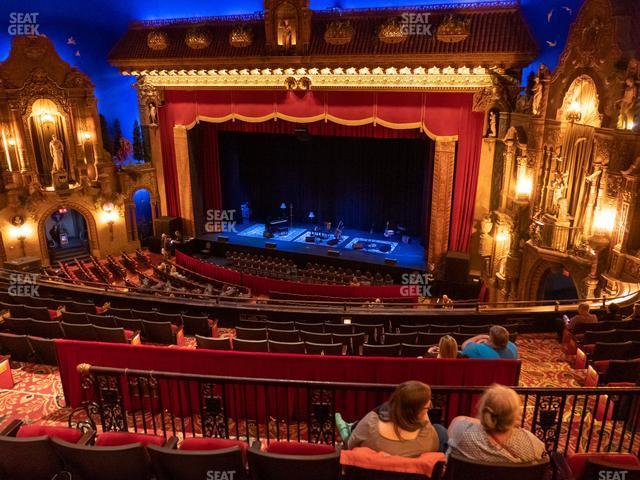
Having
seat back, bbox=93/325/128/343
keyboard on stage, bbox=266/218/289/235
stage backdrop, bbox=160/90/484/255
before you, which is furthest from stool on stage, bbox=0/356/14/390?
keyboard on stage, bbox=266/218/289/235

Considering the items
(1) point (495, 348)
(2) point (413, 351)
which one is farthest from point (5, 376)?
(1) point (495, 348)

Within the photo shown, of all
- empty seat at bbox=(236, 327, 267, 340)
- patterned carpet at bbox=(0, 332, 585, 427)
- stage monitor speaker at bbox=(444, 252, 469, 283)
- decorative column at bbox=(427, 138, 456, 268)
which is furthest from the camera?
decorative column at bbox=(427, 138, 456, 268)

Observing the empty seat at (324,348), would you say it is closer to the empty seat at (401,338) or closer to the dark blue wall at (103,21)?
the empty seat at (401,338)

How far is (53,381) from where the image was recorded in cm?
632

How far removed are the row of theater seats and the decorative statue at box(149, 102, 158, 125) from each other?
1616 centimetres

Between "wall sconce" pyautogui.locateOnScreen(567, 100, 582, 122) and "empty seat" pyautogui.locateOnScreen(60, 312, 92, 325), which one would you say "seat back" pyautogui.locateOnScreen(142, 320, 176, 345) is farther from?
"wall sconce" pyautogui.locateOnScreen(567, 100, 582, 122)

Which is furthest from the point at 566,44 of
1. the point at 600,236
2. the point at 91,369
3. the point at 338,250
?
the point at 91,369

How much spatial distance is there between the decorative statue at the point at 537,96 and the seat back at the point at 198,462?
10817 millimetres

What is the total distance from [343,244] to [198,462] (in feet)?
51.6

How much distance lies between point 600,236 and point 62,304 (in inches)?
396

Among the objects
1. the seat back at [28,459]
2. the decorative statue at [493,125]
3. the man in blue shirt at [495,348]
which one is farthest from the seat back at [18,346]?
the decorative statue at [493,125]

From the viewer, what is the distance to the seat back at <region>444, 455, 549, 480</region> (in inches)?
112

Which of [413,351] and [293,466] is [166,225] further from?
[293,466]

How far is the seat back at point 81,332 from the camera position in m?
6.63
